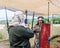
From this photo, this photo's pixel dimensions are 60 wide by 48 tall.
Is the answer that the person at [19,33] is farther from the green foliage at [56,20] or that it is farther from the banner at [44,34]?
the green foliage at [56,20]

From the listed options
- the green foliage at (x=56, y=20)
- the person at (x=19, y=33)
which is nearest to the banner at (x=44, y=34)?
the person at (x=19, y=33)

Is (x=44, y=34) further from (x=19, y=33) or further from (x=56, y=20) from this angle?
(x=56, y=20)

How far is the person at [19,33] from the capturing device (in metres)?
3.07

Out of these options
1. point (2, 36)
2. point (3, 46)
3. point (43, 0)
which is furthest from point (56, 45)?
point (2, 36)

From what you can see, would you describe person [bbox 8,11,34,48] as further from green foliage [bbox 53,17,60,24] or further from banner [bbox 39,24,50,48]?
green foliage [bbox 53,17,60,24]

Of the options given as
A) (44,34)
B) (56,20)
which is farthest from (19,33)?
(56,20)

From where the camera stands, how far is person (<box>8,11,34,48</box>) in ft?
10.1

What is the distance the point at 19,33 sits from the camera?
3.10 metres

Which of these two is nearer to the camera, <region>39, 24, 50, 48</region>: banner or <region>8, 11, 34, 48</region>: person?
<region>8, 11, 34, 48</region>: person

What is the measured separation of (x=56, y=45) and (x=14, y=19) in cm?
147

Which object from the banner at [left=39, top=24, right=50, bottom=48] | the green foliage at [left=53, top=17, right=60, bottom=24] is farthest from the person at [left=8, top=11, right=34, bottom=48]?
the green foliage at [left=53, top=17, right=60, bottom=24]

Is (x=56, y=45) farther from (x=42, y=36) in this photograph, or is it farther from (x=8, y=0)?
(x=42, y=36)

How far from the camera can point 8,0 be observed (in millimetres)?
3648

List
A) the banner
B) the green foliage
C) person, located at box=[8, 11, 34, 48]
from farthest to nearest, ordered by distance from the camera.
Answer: the green foliage < the banner < person, located at box=[8, 11, 34, 48]
